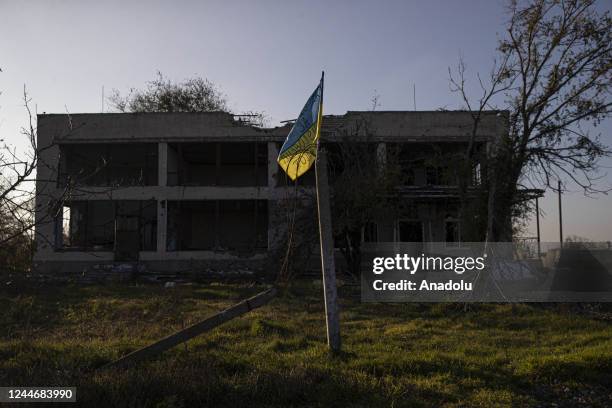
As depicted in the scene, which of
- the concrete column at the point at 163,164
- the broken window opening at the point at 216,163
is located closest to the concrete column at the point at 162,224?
the concrete column at the point at 163,164

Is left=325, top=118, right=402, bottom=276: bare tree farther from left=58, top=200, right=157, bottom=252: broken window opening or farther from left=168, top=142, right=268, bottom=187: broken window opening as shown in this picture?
left=58, top=200, right=157, bottom=252: broken window opening

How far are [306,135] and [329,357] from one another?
9.06 ft

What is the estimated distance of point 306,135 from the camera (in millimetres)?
6156

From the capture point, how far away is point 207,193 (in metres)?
23.3

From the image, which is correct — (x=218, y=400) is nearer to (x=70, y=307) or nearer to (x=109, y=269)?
(x=70, y=307)

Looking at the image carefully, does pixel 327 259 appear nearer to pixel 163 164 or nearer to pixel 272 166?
pixel 272 166

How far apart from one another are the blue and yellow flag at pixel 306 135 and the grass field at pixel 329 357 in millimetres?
2509

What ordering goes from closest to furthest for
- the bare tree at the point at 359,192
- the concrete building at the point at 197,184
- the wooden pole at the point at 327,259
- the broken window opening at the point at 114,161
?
the wooden pole at the point at 327,259
the bare tree at the point at 359,192
the concrete building at the point at 197,184
the broken window opening at the point at 114,161

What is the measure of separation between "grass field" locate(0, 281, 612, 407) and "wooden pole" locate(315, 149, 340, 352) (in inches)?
13.1

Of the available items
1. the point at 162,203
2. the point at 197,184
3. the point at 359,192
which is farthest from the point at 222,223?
the point at 359,192

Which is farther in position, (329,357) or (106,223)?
(106,223)

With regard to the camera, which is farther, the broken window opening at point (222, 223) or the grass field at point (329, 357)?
the broken window opening at point (222, 223)

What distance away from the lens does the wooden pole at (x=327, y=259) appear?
5957 millimetres

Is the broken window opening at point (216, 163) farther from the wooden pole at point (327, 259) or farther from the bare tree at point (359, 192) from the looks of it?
the wooden pole at point (327, 259)
